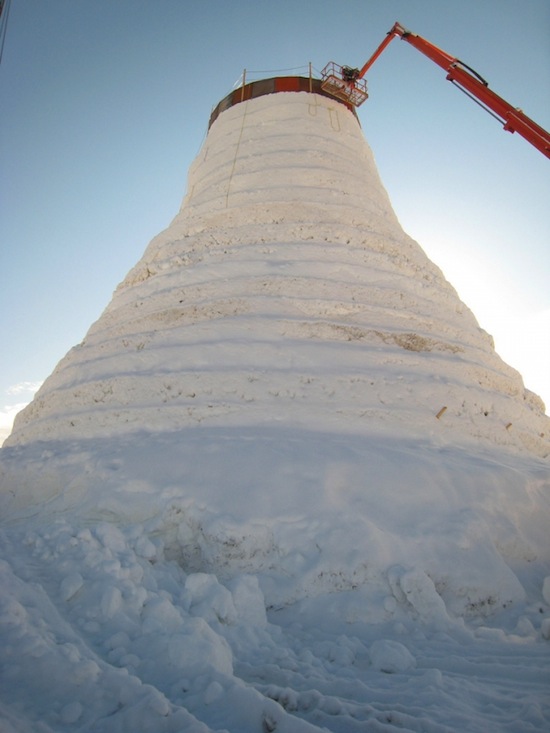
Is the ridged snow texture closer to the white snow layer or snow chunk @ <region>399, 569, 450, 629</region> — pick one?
the white snow layer

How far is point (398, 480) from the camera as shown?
123 inches

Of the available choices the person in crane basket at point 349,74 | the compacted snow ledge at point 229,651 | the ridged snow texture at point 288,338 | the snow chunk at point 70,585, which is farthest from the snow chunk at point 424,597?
the person in crane basket at point 349,74

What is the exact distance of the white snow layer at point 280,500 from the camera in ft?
5.70

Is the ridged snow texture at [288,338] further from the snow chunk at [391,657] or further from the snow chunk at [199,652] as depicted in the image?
the snow chunk at [199,652]

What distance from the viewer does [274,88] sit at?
7.56 metres

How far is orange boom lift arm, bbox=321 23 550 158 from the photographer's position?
8.20 metres

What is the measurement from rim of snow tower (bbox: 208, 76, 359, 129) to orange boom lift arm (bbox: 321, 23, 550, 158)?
0.21 metres

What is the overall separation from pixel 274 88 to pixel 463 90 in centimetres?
472

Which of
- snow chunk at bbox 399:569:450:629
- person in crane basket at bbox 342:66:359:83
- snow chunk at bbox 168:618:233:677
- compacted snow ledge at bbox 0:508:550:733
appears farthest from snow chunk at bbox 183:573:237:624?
person in crane basket at bbox 342:66:359:83

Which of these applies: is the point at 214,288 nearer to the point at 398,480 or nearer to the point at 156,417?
the point at 156,417

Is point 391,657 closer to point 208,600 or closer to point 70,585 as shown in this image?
point 208,600

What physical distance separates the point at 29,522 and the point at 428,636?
2800 millimetres

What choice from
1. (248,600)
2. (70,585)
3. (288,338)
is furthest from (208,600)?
(288,338)

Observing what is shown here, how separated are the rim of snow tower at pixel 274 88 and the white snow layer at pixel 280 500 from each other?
107 inches
